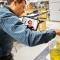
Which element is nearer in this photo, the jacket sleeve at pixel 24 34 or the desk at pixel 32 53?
the jacket sleeve at pixel 24 34

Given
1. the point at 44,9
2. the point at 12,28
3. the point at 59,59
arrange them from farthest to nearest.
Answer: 1. the point at 44,9
2. the point at 59,59
3. the point at 12,28

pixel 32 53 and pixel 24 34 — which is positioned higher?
pixel 24 34

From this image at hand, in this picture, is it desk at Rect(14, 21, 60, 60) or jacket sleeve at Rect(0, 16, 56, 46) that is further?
desk at Rect(14, 21, 60, 60)

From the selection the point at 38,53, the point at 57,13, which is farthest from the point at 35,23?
the point at 57,13

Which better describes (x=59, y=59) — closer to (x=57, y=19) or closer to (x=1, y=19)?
(x=1, y=19)

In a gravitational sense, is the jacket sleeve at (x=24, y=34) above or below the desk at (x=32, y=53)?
above

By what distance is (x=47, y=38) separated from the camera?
80 centimetres

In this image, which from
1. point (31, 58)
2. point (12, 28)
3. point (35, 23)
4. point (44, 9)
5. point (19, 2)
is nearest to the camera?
point (12, 28)

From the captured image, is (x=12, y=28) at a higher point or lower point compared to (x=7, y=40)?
higher

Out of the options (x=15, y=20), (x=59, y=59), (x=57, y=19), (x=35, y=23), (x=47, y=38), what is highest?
(x=15, y=20)

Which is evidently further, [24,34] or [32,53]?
[32,53]

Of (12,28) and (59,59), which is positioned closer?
(12,28)

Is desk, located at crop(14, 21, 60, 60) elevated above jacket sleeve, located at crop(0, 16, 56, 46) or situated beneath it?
situated beneath

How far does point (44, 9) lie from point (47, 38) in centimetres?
261
